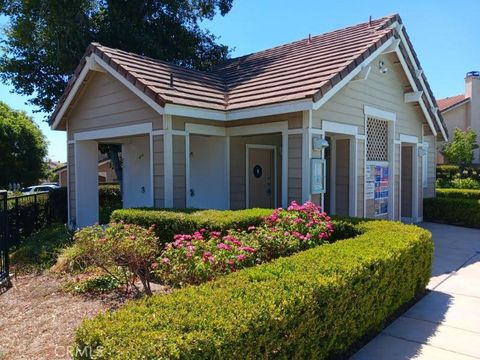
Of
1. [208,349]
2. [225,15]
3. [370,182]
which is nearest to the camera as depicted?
[208,349]

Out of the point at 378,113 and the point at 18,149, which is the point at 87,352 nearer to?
the point at 378,113

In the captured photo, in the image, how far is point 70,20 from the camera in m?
14.2

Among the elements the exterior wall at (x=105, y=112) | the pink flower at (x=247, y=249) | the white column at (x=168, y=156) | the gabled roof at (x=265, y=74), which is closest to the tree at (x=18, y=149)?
the gabled roof at (x=265, y=74)

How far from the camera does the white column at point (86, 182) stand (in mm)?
11383

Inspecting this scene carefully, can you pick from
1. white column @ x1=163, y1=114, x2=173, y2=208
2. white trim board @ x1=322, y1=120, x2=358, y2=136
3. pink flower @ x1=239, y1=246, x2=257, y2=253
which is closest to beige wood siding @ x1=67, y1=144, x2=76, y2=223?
white column @ x1=163, y1=114, x2=173, y2=208

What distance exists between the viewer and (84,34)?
1461cm

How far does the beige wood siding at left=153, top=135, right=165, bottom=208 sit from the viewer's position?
8.48 meters

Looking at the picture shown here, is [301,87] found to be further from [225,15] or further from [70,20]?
[225,15]

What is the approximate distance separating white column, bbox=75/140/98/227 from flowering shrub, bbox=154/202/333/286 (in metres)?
6.42

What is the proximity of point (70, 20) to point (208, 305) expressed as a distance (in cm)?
1432

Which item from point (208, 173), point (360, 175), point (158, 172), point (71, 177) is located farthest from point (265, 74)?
point (71, 177)

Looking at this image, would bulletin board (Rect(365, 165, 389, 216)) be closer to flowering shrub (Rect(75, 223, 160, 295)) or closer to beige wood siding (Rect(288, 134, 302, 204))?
beige wood siding (Rect(288, 134, 302, 204))

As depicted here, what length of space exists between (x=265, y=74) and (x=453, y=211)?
8.23 metres

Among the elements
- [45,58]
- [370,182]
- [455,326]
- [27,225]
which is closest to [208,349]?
[455,326]
